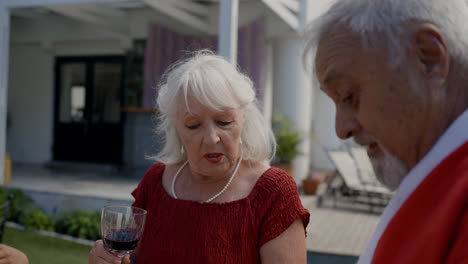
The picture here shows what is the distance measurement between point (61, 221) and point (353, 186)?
4515 millimetres

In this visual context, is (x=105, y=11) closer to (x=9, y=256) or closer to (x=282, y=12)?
(x=282, y=12)

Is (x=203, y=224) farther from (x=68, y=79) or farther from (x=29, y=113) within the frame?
(x=29, y=113)

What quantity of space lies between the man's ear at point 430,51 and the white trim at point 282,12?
5569mm

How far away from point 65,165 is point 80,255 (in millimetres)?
6013

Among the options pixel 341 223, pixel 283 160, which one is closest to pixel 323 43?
pixel 341 223

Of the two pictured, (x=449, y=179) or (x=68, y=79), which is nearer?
(x=449, y=179)

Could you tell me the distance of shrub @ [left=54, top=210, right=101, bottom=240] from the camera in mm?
4668

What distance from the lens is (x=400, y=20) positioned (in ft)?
2.21

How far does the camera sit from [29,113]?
1038 cm

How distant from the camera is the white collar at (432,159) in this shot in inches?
25.4

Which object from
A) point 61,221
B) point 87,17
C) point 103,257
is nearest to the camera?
point 103,257

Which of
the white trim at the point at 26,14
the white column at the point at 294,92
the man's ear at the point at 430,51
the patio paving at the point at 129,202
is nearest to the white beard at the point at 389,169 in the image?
the man's ear at the point at 430,51

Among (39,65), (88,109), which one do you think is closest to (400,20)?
(88,109)

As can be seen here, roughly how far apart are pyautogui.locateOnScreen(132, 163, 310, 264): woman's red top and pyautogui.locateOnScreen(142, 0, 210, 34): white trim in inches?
206
